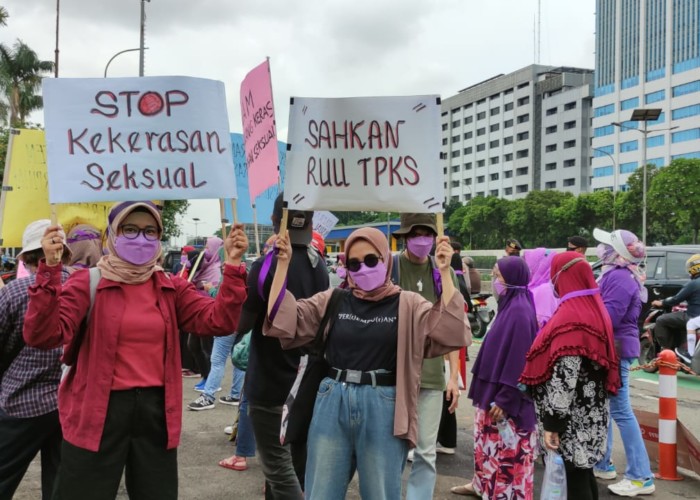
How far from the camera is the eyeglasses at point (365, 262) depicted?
333 cm

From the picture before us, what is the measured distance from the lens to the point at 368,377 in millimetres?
3195

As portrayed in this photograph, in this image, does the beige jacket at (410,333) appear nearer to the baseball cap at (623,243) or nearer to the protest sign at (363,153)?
the protest sign at (363,153)

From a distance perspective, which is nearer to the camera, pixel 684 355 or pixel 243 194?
pixel 243 194

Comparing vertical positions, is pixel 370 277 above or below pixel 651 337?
above

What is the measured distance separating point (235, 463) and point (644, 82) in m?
95.4

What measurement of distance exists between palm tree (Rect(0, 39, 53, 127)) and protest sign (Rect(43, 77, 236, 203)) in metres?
41.8

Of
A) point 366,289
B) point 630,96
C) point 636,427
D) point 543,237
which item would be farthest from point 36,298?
point 630,96

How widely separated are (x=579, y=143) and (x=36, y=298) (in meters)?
101

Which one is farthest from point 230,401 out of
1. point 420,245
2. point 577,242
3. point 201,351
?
point 577,242

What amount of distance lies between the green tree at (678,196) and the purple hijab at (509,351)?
1706 inches

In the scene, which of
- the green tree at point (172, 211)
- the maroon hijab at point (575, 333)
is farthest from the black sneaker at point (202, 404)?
the green tree at point (172, 211)

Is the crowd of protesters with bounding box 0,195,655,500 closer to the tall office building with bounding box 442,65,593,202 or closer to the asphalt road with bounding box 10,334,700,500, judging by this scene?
the asphalt road with bounding box 10,334,700,500

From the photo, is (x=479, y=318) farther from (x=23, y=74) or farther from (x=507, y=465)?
(x=23, y=74)

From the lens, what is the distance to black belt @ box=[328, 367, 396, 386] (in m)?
3.19
